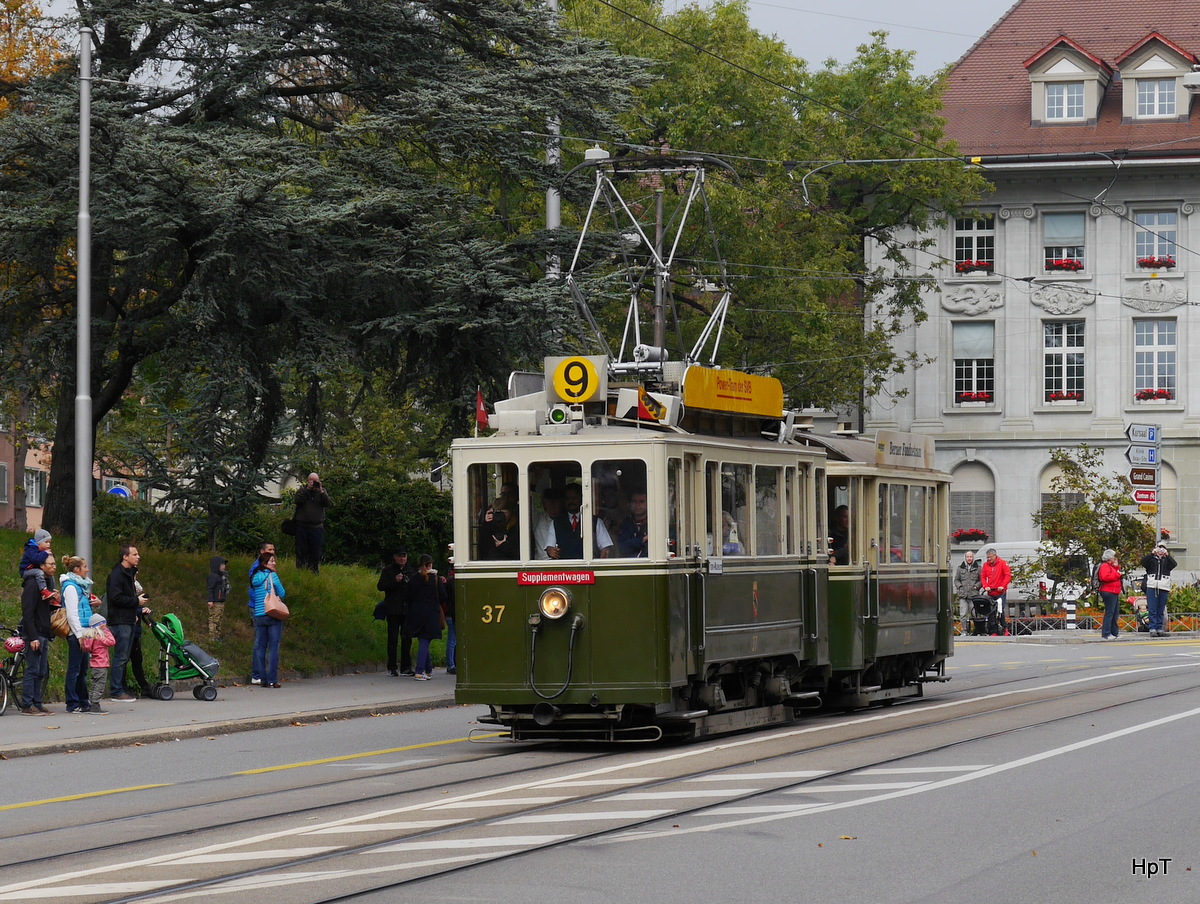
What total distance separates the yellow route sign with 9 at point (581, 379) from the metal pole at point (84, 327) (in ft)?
25.0

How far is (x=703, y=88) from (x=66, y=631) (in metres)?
24.4

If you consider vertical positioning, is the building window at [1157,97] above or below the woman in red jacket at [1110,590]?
above

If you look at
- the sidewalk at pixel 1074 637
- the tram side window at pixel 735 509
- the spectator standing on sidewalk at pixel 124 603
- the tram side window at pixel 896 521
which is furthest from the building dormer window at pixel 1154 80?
the tram side window at pixel 735 509

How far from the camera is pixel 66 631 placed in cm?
1878

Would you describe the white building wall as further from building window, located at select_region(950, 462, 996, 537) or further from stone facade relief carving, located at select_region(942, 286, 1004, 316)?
building window, located at select_region(950, 462, 996, 537)

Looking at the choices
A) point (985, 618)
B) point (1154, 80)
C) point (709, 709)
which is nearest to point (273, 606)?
point (709, 709)

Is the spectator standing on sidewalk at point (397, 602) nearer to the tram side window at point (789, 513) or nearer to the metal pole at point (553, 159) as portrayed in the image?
the metal pole at point (553, 159)

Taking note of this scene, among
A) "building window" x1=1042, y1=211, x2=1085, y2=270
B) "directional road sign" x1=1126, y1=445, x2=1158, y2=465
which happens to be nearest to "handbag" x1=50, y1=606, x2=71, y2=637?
"directional road sign" x1=1126, y1=445, x2=1158, y2=465

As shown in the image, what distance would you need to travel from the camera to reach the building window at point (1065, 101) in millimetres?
53781

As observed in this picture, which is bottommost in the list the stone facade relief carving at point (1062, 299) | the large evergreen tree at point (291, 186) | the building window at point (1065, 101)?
the large evergreen tree at point (291, 186)

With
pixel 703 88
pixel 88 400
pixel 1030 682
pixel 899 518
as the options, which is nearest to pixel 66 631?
pixel 88 400

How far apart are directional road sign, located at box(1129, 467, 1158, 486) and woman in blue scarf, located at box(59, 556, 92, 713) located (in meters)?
23.0

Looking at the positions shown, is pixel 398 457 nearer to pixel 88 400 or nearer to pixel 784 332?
pixel 784 332

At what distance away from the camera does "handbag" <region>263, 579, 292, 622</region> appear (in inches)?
862
